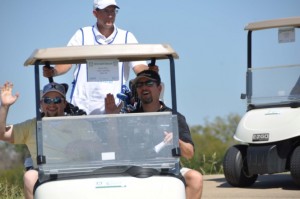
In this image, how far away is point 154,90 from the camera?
7.14 meters

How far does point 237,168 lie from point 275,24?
179 cm

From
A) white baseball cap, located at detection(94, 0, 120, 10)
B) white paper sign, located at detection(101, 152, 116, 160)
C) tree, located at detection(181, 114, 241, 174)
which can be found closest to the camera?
white paper sign, located at detection(101, 152, 116, 160)

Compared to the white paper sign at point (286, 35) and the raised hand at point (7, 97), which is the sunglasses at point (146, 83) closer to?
the raised hand at point (7, 97)

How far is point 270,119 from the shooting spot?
458 inches

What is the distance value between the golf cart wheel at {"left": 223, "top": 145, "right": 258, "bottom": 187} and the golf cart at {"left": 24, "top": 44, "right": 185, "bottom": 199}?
17.3 ft

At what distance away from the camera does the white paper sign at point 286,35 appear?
38.1 feet

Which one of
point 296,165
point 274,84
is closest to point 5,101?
point 296,165

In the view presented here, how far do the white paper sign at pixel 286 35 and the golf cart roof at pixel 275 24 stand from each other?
0.20 feet

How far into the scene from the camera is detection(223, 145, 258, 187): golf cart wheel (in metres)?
11.9

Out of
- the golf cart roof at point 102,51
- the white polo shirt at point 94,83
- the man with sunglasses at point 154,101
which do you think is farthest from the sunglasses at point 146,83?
the white polo shirt at point 94,83

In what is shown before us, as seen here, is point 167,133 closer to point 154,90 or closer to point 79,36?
point 154,90

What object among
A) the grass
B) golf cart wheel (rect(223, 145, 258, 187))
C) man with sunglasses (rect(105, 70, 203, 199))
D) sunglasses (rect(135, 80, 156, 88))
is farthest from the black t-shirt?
golf cart wheel (rect(223, 145, 258, 187))

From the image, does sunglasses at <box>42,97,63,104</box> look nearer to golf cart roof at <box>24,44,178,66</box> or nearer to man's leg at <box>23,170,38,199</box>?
golf cart roof at <box>24,44,178,66</box>

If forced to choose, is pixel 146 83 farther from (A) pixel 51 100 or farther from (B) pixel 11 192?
(B) pixel 11 192
